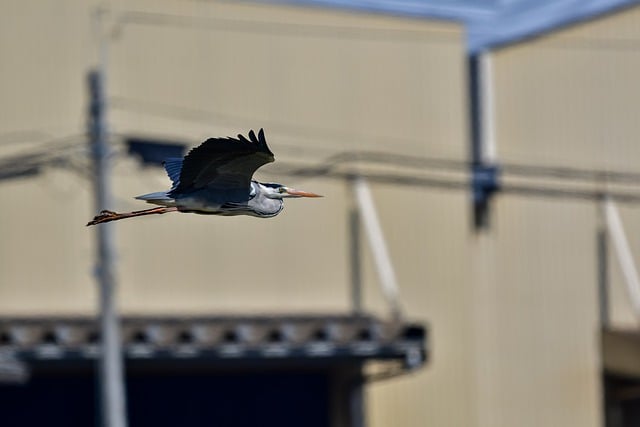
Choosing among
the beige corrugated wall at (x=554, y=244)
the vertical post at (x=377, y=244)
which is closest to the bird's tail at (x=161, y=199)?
the vertical post at (x=377, y=244)

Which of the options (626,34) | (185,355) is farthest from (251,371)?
(626,34)

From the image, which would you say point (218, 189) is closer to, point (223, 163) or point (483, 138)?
point (223, 163)

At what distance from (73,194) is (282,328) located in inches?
124

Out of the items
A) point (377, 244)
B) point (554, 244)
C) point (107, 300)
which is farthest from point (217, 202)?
point (554, 244)

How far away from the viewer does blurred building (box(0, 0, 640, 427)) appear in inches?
829

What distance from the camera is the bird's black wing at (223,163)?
827 cm

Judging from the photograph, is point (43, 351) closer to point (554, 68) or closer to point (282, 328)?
point (282, 328)

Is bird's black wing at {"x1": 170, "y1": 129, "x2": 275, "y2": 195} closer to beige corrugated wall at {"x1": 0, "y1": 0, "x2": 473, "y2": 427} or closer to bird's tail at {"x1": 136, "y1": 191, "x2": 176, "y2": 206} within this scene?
bird's tail at {"x1": 136, "y1": 191, "x2": 176, "y2": 206}

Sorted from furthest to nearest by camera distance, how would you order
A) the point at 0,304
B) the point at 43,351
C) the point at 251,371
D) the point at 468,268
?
1. the point at 468,268
2. the point at 251,371
3. the point at 0,304
4. the point at 43,351

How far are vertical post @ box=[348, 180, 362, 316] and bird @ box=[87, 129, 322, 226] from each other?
46.2 ft

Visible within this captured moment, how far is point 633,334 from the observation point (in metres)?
24.7

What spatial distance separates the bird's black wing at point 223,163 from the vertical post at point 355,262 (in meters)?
14.3

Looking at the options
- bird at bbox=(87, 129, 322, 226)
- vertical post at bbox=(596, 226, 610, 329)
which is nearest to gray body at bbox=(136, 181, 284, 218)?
bird at bbox=(87, 129, 322, 226)

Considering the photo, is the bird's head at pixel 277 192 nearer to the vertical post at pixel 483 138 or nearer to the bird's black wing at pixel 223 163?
the bird's black wing at pixel 223 163
